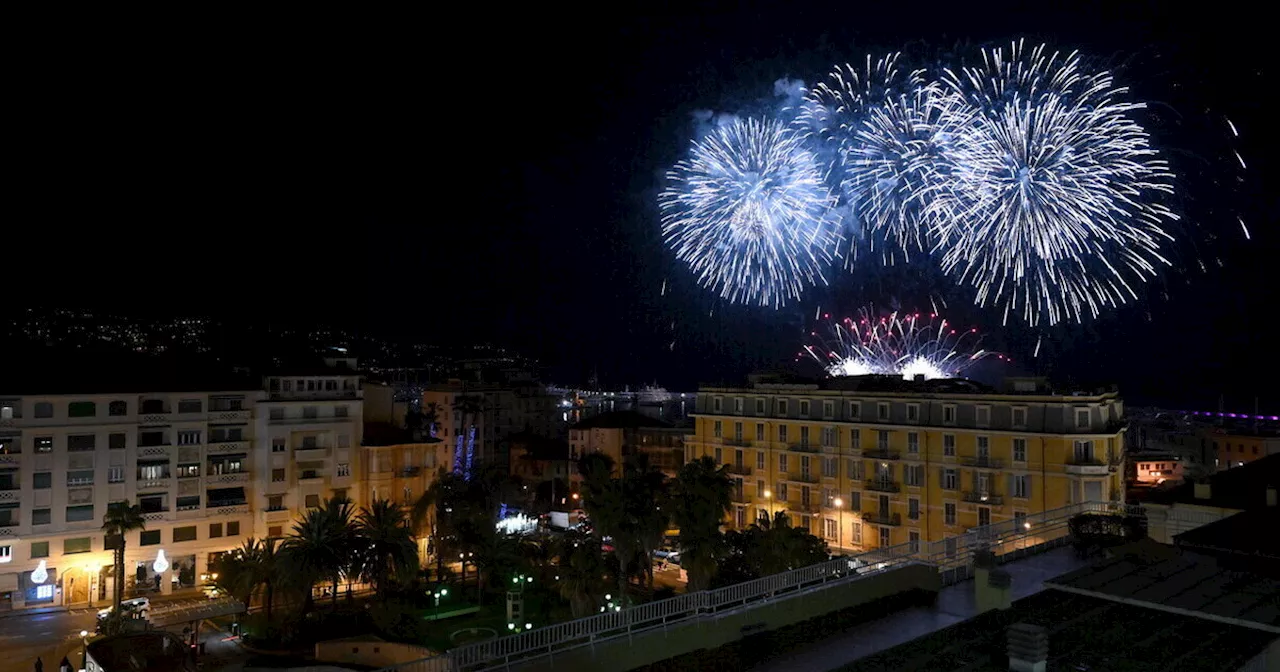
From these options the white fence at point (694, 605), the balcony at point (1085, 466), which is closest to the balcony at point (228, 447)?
the white fence at point (694, 605)

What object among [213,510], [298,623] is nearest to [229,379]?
[213,510]

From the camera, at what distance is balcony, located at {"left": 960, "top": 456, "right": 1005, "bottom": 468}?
50.1 m

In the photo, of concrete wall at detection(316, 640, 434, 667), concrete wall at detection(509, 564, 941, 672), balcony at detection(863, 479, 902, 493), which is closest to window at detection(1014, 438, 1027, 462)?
balcony at detection(863, 479, 902, 493)

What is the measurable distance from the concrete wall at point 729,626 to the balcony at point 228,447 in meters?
47.0

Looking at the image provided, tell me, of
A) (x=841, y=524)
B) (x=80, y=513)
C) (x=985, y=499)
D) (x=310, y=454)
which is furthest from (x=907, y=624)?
(x=80, y=513)

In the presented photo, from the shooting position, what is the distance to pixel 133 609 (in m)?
38.5

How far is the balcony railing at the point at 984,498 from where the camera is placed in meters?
50.0

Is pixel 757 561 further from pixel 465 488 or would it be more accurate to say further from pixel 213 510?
pixel 213 510

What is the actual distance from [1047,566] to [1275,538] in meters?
4.52

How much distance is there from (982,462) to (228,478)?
155ft

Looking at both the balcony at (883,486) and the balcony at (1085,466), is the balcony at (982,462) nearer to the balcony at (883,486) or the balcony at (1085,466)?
the balcony at (1085,466)

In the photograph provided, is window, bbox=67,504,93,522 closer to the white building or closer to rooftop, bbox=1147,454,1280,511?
the white building

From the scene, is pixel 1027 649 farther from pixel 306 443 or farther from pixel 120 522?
pixel 306 443

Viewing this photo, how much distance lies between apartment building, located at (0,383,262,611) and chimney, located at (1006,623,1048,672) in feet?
164
